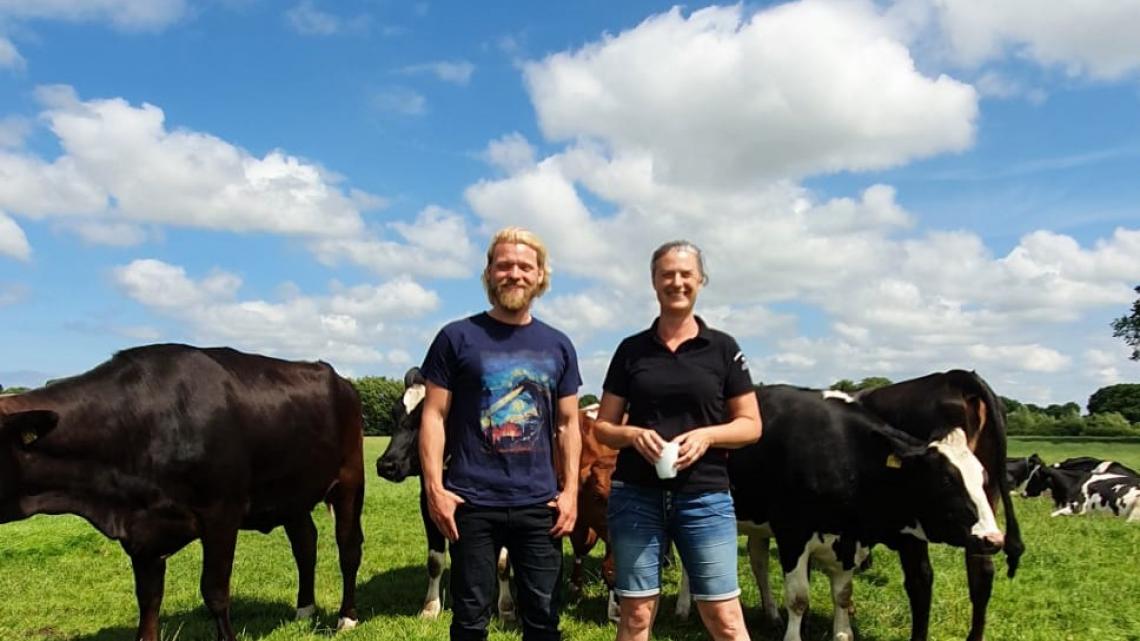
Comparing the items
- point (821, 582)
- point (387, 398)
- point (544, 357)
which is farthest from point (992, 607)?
point (387, 398)

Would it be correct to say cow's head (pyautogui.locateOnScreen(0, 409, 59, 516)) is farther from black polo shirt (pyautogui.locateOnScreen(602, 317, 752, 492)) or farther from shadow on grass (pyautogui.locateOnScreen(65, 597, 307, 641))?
black polo shirt (pyautogui.locateOnScreen(602, 317, 752, 492))

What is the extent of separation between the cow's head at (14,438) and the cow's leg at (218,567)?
132 centimetres

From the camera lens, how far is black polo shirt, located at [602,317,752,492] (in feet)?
14.6

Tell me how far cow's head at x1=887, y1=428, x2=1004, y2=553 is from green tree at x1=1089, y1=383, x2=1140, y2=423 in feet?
246

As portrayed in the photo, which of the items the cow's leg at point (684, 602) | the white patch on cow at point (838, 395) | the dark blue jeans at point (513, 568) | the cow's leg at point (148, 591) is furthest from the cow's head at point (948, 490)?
the cow's leg at point (148, 591)

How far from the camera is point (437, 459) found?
14.0ft

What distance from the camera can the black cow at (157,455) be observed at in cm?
635

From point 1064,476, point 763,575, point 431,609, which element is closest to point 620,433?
point 763,575

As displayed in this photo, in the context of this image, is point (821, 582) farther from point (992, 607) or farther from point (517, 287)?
point (517, 287)

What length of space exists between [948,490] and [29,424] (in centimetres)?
660

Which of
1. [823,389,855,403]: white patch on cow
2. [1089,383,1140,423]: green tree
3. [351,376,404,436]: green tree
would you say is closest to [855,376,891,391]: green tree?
[823,389,855,403]: white patch on cow

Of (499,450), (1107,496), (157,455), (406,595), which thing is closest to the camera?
(499,450)

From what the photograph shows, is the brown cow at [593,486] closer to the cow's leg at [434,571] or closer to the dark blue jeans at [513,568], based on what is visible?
the cow's leg at [434,571]

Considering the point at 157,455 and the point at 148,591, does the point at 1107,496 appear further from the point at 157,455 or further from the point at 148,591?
the point at 157,455
